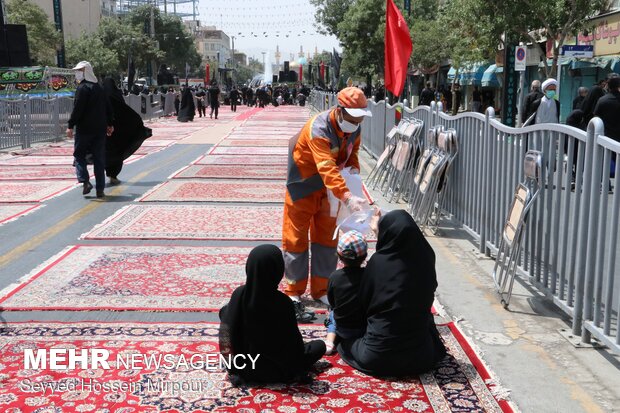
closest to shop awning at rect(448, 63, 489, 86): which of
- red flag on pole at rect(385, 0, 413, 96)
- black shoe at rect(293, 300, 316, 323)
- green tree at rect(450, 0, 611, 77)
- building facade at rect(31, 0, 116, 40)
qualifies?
green tree at rect(450, 0, 611, 77)

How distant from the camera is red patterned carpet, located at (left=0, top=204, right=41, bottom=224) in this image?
9.00 m

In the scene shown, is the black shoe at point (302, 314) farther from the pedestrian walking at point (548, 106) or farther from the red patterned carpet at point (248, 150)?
the red patterned carpet at point (248, 150)

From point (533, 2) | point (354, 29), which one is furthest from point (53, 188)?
point (354, 29)

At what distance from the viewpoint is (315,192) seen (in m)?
5.34

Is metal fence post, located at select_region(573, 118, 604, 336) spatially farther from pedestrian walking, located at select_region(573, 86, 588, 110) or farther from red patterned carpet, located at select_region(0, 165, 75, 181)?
red patterned carpet, located at select_region(0, 165, 75, 181)

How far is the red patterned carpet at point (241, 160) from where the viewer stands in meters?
15.2

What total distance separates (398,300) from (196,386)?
1.21m

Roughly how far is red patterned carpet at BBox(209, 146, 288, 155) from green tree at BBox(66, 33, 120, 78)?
4345 centimetres

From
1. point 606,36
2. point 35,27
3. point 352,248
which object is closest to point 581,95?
point 352,248

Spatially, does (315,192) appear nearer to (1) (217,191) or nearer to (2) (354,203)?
(2) (354,203)

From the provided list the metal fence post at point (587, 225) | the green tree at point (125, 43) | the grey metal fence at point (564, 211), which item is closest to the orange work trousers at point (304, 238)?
the grey metal fence at point (564, 211)

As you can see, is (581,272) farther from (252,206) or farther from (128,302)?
(252,206)

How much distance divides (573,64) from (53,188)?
63.4ft

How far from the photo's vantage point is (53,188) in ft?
38.0
